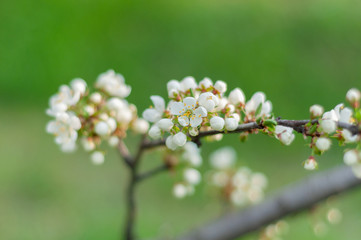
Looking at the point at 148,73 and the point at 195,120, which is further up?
the point at 148,73

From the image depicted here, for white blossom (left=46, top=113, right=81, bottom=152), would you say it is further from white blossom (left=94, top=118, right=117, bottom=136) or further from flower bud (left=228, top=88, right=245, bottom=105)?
flower bud (left=228, top=88, right=245, bottom=105)

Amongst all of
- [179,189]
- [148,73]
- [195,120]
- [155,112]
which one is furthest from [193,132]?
[148,73]

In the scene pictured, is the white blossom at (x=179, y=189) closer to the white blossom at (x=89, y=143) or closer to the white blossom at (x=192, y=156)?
the white blossom at (x=192, y=156)

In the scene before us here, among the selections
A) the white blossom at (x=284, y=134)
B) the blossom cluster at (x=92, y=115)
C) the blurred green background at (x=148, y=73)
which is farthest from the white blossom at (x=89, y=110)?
the blurred green background at (x=148, y=73)

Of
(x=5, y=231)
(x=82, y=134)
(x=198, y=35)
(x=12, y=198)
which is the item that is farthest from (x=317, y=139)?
(x=198, y=35)

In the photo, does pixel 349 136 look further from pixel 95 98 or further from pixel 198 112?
pixel 95 98

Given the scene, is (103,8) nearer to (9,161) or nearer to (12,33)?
(12,33)
